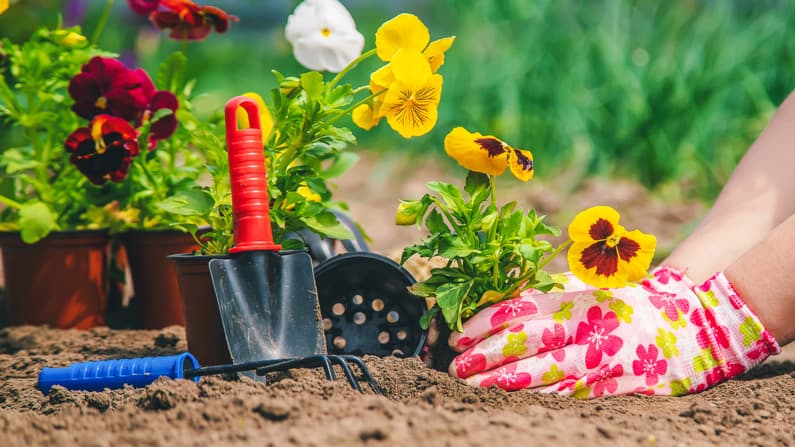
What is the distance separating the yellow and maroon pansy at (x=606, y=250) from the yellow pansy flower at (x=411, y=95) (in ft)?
1.04

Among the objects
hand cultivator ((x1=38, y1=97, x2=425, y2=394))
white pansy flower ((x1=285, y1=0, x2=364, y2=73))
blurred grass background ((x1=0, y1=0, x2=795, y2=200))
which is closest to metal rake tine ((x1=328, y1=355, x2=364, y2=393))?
hand cultivator ((x1=38, y1=97, x2=425, y2=394))

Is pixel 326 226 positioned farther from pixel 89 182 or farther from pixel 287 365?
pixel 89 182

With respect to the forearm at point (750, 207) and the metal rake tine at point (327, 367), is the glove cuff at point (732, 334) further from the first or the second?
the metal rake tine at point (327, 367)

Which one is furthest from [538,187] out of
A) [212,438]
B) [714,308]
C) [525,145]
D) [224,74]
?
[224,74]

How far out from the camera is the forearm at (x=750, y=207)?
1655 millimetres

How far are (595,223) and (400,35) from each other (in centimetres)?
47

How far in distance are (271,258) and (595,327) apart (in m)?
0.59

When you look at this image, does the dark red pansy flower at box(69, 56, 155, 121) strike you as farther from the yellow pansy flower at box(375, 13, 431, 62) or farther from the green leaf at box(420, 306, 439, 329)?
the green leaf at box(420, 306, 439, 329)

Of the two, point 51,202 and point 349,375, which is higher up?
point 51,202

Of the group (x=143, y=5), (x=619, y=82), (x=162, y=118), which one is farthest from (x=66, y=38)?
(x=619, y=82)

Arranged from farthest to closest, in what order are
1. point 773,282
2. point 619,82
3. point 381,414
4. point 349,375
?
point 619,82 → point 773,282 → point 349,375 → point 381,414

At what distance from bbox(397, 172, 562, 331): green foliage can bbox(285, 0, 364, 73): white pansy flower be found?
15.2 inches

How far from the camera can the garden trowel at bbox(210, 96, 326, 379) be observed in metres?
1.32

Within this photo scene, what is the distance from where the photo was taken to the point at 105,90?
1.66 m
